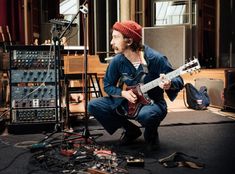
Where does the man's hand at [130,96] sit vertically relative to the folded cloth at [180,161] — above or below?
above

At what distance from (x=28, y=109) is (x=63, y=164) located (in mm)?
1229

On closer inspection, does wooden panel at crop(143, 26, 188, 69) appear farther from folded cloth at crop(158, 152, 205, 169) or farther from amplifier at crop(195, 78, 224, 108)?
folded cloth at crop(158, 152, 205, 169)

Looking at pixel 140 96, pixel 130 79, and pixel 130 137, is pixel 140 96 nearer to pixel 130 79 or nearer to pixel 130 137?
pixel 130 79

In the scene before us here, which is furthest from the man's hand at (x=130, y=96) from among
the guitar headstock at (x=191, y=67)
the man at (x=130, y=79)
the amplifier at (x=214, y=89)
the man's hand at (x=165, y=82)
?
the amplifier at (x=214, y=89)

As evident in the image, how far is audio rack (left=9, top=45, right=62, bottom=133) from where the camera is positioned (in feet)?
11.7

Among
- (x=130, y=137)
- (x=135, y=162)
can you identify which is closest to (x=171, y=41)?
(x=130, y=137)

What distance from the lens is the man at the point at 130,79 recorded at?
113 inches

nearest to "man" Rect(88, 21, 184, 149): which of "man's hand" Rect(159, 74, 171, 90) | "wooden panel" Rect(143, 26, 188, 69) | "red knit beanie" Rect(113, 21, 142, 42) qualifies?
"red knit beanie" Rect(113, 21, 142, 42)

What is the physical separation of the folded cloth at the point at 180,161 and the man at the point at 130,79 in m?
0.34

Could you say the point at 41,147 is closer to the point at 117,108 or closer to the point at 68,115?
the point at 117,108

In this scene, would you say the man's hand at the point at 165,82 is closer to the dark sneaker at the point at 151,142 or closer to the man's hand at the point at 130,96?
the man's hand at the point at 130,96

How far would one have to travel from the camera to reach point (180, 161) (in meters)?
2.54

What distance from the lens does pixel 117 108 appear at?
2967 millimetres

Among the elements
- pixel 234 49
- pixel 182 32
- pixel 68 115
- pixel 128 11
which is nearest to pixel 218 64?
pixel 234 49
